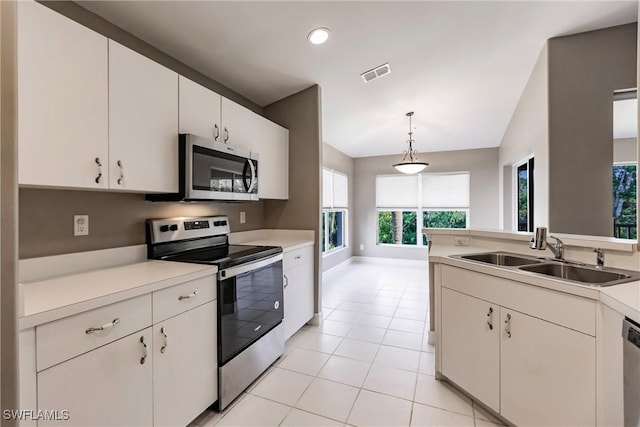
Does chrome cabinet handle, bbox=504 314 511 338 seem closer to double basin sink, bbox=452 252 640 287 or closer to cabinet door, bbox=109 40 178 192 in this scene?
double basin sink, bbox=452 252 640 287

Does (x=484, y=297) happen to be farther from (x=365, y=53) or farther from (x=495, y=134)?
(x=495, y=134)

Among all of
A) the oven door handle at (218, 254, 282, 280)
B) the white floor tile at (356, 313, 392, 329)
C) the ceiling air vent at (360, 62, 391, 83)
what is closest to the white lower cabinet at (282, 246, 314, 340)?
the oven door handle at (218, 254, 282, 280)

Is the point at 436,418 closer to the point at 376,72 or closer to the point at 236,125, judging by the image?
the point at 236,125

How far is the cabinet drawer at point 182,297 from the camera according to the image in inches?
57.5

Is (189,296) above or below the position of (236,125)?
below

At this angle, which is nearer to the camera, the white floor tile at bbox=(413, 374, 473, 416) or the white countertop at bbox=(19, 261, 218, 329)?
the white countertop at bbox=(19, 261, 218, 329)

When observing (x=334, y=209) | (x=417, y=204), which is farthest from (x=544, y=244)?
(x=417, y=204)

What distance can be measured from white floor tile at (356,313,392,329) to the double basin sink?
143cm

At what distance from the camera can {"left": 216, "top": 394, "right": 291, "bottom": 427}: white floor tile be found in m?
1.76

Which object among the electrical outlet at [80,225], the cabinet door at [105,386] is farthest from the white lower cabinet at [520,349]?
the electrical outlet at [80,225]

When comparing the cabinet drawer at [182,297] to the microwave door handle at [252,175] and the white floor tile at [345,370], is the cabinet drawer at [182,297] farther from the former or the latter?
the white floor tile at [345,370]

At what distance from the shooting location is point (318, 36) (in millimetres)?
2404

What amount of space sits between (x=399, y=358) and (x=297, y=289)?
109 cm

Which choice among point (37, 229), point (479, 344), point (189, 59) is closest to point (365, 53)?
point (189, 59)
